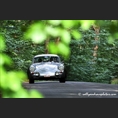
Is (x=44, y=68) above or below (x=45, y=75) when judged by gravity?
above

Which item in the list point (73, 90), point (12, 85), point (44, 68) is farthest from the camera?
point (73, 90)

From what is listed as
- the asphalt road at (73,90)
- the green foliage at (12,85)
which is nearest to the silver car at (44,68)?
the asphalt road at (73,90)

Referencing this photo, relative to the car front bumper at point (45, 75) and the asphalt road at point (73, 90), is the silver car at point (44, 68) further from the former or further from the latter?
the asphalt road at point (73, 90)

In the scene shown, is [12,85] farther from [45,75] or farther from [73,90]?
[73,90]

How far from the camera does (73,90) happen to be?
6.38 m

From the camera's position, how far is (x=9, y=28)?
18.1 feet

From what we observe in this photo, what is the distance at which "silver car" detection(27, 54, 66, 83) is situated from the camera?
575 centimetres

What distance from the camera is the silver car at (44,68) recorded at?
5.75m

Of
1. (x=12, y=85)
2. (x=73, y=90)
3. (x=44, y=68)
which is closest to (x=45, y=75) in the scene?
(x=44, y=68)

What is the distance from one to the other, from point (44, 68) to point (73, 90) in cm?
87

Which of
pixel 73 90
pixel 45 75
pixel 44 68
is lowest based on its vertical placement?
pixel 73 90

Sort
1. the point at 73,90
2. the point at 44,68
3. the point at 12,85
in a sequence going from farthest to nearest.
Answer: the point at 73,90
the point at 44,68
the point at 12,85

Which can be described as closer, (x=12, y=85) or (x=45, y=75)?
(x=12, y=85)

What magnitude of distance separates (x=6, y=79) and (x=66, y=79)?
5448 millimetres
